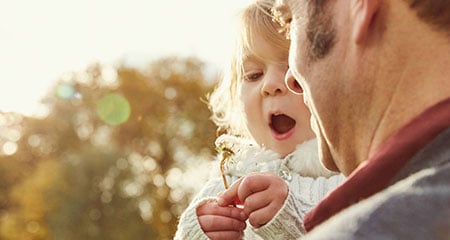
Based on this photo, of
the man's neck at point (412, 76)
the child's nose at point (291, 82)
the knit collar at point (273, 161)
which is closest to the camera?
the man's neck at point (412, 76)

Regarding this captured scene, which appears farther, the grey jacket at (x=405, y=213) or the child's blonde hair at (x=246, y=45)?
the child's blonde hair at (x=246, y=45)

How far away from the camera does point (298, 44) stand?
5.92 ft

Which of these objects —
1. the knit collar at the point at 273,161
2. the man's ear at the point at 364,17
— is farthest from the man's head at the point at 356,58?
the knit collar at the point at 273,161

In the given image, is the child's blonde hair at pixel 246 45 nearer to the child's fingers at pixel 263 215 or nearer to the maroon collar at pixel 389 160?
the child's fingers at pixel 263 215

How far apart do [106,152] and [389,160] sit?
75.3ft

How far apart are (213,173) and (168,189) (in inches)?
905

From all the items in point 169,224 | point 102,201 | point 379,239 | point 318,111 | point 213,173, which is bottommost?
point 169,224

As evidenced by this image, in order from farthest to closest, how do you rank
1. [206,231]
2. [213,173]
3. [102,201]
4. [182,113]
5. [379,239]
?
[182,113], [102,201], [213,173], [206,231], [379,239]

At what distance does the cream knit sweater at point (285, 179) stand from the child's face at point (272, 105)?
5 centimetres

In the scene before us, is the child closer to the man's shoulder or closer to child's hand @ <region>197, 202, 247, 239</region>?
child's hand @ <region>197, 202, 247, 239</region>

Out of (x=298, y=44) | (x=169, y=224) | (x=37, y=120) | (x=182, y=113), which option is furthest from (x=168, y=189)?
(x=298, y=44)

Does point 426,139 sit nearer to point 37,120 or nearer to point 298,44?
point 298,44

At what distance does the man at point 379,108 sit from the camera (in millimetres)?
1141

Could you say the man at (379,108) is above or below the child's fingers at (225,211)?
above
